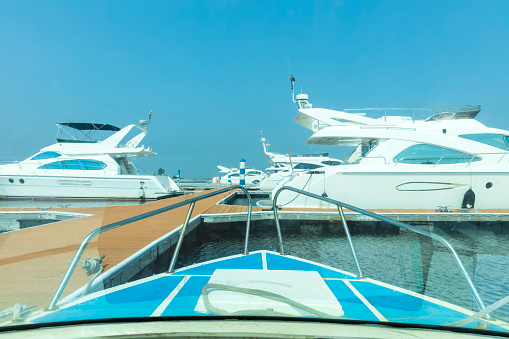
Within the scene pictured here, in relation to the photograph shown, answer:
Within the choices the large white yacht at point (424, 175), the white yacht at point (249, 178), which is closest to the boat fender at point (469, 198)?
the large white yacht at point (424, 175)

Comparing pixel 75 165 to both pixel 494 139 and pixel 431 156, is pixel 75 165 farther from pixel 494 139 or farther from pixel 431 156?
pixel 494 139

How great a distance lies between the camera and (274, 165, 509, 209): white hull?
10070mm

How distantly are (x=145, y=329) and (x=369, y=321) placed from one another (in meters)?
1.17

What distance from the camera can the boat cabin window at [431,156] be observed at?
10414 mm

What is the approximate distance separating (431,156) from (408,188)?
1363 millimetres

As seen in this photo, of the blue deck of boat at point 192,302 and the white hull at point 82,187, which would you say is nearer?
the blue deck of boat at point 192,302

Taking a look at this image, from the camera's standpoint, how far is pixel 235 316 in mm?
1652

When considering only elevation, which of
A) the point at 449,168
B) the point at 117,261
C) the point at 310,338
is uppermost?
the point at 449,168

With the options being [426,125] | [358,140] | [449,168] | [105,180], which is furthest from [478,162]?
[105,180]

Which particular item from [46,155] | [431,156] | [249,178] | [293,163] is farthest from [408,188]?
[249,178]

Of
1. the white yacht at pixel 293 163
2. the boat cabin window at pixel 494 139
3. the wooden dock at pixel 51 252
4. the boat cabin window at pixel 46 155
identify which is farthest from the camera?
the white yacht at pixel 293 163

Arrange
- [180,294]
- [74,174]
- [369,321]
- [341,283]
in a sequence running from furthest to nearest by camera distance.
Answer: [74,174], [341,283], [180,294], [369,321]

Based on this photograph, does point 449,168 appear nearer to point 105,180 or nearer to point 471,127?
point 471,127

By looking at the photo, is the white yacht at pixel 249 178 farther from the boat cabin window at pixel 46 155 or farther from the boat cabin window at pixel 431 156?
the boat cabin window at pixel 431 156
